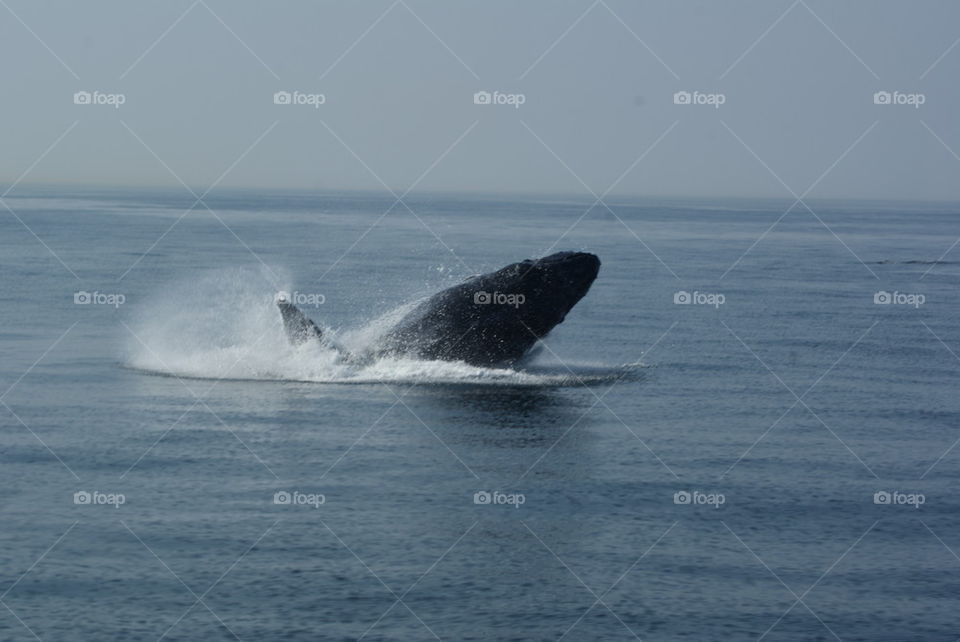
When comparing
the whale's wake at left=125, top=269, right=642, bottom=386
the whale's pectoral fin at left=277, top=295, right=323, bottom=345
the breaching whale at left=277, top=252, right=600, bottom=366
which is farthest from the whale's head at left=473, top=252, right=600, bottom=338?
the whale's pectoral fin at left=277, top=295, right=323, bottom=345

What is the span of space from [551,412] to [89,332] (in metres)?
22.9

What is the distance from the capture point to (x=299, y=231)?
453 ft

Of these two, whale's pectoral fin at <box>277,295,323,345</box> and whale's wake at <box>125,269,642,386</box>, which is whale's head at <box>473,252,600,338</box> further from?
whale's pectoral fin at <box>277,295,323,345</box>

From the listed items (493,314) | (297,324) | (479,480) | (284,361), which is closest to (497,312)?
(493,314)

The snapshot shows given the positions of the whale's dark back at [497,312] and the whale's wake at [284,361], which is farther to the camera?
the whale's wake at [284,361]

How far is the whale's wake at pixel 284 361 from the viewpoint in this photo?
4241 cm

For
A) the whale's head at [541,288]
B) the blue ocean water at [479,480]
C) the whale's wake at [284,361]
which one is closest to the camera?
the blue ocean water at [479,480]

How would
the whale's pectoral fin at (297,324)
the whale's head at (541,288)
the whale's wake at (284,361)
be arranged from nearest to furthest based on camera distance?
the whale's head at (541,288) < the whale's wake at (284,361) < the whale's pectoral fin at (297,324)

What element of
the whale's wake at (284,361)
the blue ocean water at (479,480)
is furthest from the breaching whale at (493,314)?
the blue ocean water at (479,480)

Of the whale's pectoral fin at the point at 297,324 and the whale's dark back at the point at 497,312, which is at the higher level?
the whale's pectoral fin at the point at 297,324

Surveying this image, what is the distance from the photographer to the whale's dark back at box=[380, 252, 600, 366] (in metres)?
41.9

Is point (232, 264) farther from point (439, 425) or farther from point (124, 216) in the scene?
point (124, 216)

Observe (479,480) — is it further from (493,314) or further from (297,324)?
(297,324)

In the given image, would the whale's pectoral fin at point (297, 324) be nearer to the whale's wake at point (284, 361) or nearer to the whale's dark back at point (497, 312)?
the whale's wake at point (284, 361)
